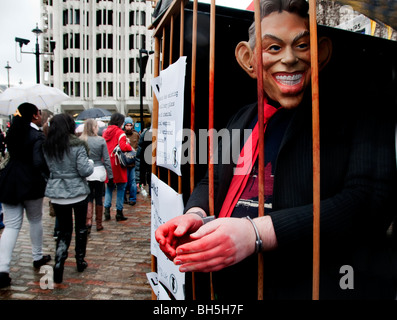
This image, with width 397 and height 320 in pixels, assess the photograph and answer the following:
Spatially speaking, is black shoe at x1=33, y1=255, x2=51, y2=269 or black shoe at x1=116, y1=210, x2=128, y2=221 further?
black shoe at x1=116, y1=210, x2=128, y2=221

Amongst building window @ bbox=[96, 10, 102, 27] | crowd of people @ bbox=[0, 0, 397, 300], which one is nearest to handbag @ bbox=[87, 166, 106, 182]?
crowd of people @ bbox=[0, 0, 397, 300]

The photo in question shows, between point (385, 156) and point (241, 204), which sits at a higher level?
point (385, 156)

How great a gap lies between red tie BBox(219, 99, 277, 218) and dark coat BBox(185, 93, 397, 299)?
0.19 metres

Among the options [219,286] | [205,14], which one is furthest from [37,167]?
[219,286]

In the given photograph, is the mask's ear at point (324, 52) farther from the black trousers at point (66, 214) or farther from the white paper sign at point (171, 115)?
the black trousers at point (66, 214)

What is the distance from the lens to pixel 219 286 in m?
1.73

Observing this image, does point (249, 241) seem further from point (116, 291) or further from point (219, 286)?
point (116, 291)

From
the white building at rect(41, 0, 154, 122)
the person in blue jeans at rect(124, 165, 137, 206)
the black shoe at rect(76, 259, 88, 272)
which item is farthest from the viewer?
the white building at rect(41, 0, 154, 122)

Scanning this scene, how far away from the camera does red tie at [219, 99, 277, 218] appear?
5.31 ft

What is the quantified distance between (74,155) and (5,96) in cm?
334

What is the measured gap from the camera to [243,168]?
1.65 m

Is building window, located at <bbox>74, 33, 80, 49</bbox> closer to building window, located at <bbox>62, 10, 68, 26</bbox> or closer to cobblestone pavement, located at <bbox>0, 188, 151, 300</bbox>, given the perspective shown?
building window, located at <bbox>62, 10, 68, 26</bbox>

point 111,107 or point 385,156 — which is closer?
point 385,156

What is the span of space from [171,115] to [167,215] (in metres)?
0.68
